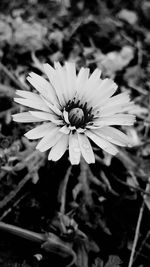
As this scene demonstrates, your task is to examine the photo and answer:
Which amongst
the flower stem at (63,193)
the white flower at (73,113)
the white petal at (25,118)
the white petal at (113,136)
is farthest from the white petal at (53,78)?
the flower stem at (63,193)

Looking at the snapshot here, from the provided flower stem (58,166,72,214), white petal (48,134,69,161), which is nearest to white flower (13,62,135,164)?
white petal (48,134,69,161)

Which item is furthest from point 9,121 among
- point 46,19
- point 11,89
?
point 46,19

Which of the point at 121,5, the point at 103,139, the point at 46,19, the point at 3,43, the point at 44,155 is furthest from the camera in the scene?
the point at 121,5

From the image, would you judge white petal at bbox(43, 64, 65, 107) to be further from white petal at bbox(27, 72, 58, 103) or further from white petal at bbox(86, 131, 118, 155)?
white petal at bbox(86, 131, 118, 155)

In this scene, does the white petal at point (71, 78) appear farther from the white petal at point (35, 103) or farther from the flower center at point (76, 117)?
the white petal at point (35, 103)

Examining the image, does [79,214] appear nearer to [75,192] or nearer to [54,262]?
[75,192]

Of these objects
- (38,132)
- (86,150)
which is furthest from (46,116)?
(86,150)
